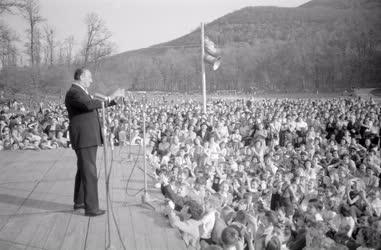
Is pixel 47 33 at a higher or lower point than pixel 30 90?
higher

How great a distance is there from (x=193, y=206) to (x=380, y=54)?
2963 inches

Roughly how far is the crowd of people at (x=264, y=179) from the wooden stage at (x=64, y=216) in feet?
1.16

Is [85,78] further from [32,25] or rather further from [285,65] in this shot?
[285,65]

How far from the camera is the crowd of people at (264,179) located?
5387mm

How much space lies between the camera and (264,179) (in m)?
8.75

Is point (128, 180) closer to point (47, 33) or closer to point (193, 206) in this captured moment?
point (193, 206)

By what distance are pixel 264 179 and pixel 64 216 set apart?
5146 mm

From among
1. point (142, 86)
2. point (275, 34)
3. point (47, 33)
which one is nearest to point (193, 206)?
point (47, 33)

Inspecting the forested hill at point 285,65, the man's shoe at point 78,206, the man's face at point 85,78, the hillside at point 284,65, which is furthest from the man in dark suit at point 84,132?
the hillside at point 284,65

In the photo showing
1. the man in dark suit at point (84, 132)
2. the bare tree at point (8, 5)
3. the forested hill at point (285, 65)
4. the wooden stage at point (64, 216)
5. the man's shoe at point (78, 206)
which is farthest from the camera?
the forested hill at point (285, 65)

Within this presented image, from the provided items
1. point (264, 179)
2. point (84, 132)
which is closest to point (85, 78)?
point (84, 132)

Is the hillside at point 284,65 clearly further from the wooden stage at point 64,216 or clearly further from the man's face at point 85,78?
the man's face at point 85,78

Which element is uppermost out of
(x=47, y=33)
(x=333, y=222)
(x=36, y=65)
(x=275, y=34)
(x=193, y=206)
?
(x=275, y=34)

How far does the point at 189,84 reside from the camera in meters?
78.6
